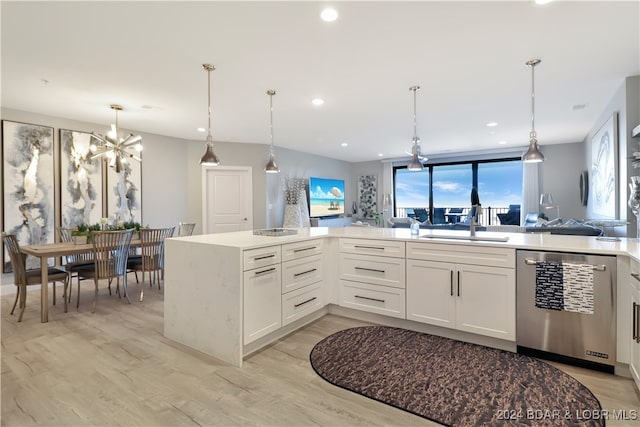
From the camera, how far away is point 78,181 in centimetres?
500

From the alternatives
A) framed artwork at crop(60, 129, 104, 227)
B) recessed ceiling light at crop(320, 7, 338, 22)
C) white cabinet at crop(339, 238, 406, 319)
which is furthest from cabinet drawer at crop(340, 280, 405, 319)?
framed artwork at crop(60, 129, 104, 227)

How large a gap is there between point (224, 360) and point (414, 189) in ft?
27.7

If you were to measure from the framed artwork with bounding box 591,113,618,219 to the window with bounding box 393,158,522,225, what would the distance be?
10.1ft

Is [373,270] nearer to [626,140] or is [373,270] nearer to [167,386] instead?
[167,386]

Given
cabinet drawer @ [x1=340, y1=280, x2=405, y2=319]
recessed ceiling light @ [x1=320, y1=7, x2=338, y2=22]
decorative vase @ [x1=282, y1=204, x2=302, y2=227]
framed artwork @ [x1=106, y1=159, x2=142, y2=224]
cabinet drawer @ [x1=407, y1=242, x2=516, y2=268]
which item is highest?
recessed ceiling light @ [x1=320, y1=7, x2=338, y2=22]

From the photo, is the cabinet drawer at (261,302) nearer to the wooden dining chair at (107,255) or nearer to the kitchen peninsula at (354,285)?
the kitchen peninsula at (354,285)

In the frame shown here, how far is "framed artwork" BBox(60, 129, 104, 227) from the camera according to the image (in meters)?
4.86

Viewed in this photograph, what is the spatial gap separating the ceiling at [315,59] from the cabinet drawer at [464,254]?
1729 millimetres

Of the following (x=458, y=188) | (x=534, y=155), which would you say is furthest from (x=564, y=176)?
(x=534, y=155)

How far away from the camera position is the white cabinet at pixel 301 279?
9.22 ft

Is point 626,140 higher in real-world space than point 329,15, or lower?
lower

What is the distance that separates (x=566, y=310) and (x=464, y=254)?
0.78 metres

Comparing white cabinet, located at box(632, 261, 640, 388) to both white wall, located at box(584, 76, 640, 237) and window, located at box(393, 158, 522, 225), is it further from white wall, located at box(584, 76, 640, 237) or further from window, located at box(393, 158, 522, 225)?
window, located at box(393, 158, 522, 225)

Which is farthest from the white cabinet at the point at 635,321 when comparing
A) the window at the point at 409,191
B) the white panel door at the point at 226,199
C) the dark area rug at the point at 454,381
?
the window at the point at 409,191
